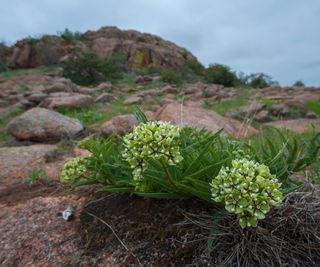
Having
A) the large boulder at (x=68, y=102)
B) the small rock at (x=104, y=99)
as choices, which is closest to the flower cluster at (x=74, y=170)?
the large boulder at (x=68, y=102)

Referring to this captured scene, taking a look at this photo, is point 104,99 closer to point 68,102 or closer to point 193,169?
point 68,102

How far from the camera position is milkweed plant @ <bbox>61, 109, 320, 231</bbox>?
1.19 meters

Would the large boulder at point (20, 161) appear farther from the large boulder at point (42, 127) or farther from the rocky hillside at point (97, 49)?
the rocky hillside at point (97, 49)

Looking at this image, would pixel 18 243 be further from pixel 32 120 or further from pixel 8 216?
pixel 32 120

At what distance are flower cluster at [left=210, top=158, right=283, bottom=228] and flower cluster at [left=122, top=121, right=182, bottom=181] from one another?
0.20 meters

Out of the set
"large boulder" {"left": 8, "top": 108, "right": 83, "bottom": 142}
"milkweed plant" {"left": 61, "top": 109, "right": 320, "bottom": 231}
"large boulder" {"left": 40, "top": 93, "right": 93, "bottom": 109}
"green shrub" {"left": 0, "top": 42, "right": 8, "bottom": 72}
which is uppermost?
"milkweed plant" {"left": 61, "top": 109, "right": 320, "bottom": 231}

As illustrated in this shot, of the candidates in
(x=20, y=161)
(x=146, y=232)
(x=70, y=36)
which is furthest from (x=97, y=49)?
(x=146, y=232)

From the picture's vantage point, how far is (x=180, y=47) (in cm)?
3878

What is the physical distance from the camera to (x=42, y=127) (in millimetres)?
5426

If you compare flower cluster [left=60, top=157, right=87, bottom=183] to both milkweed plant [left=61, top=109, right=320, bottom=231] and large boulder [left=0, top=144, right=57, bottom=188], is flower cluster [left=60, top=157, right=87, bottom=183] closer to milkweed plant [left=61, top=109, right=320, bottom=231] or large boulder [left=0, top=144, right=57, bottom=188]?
milkweed plant [left=61, top=109, right=320, bottom=231]

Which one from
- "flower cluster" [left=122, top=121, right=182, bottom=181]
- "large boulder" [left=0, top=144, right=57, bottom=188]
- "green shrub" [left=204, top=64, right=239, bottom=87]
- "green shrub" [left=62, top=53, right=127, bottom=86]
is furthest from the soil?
"green shrub" [left=204, top=64, right=239, bottom=87]

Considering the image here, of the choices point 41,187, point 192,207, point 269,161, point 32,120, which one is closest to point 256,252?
point 192,207

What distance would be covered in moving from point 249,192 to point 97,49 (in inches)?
1199

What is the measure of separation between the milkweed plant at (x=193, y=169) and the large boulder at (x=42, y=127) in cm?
346
